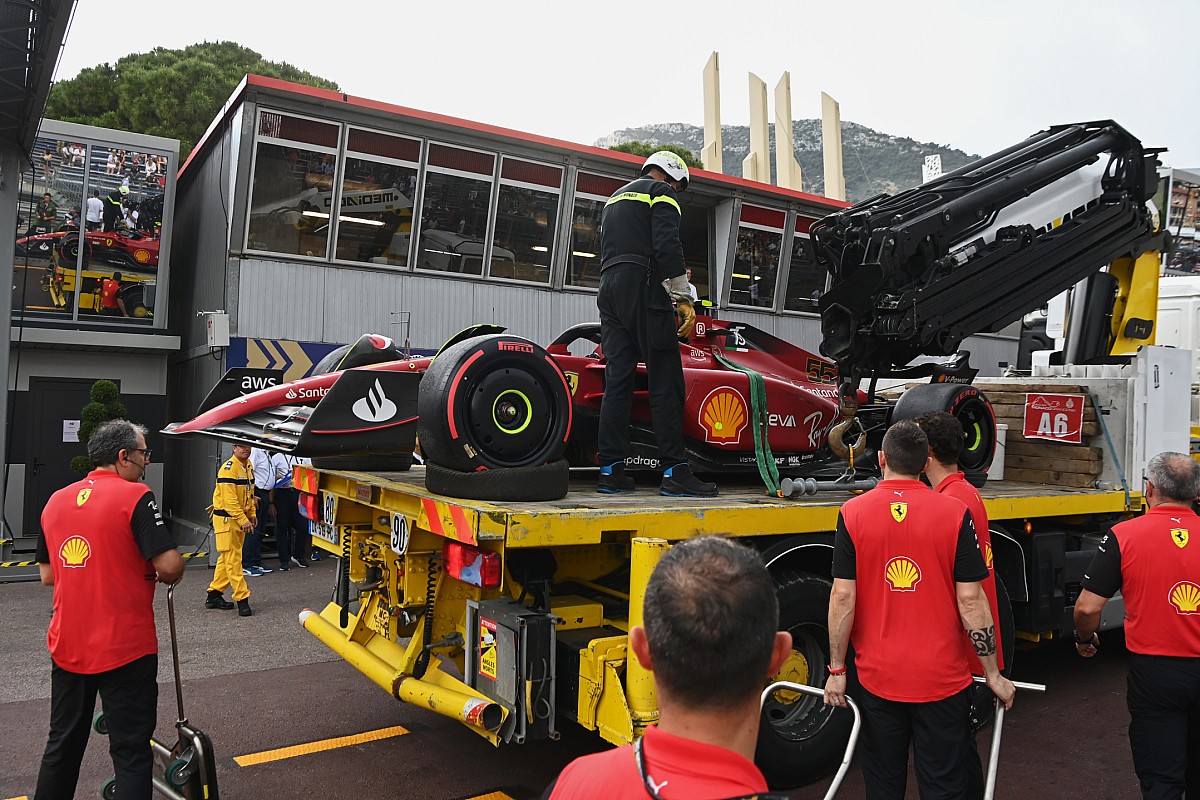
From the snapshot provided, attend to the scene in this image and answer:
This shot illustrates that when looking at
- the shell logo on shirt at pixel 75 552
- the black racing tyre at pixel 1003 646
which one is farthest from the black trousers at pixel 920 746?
the shell logo on shirt at pixel 75 552

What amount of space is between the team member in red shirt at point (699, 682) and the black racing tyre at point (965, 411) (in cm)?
488

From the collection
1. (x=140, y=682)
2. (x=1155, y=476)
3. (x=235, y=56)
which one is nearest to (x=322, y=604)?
(x=140, y=682)

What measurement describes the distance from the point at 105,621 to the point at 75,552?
13.3 inches

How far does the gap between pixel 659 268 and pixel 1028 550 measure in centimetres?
304

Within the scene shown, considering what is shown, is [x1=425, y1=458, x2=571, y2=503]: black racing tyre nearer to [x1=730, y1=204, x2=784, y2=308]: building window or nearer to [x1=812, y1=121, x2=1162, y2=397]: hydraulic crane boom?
[x1=812, y1=121, x2=1162, y2=397]: hydraulic crane boom

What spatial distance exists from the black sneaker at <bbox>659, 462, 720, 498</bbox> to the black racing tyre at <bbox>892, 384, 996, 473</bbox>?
1.80 metres

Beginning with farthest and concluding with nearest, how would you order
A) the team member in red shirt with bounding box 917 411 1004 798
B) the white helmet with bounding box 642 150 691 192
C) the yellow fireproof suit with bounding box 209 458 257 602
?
the yellow fireproof suit with bounding box 209 458 257 602, the white helmet with bounding box 642 150 691 192, the team member in red shirt with bounding box 917 411 1004 798

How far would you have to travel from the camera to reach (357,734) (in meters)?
5.45

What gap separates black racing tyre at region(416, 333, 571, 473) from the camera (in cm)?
435

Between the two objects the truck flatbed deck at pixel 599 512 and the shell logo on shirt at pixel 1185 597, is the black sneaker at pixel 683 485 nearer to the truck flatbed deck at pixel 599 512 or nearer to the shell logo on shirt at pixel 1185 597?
the truck flatbed deck at pixel 599 512

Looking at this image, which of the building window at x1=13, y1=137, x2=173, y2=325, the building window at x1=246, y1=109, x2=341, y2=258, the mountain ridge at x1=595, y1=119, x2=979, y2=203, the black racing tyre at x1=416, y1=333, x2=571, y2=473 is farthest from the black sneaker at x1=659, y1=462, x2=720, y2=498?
the mountain ridge at x1=595, y1=119, x2=979, y2=203

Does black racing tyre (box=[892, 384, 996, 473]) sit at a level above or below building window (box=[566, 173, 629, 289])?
below

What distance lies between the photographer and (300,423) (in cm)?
525

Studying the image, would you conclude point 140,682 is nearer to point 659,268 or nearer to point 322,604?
point 659,268
